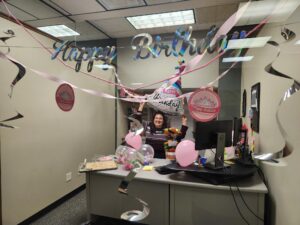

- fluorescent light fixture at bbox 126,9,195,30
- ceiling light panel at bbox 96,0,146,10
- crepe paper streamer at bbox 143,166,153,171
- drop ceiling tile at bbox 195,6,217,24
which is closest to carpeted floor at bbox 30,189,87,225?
crepe paper streamer at bbox 143,166,153,171

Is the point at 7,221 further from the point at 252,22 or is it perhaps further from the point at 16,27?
the point at 252,22

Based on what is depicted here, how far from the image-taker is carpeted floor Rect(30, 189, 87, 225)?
2.48m

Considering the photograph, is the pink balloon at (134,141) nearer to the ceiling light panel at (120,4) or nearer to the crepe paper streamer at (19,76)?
the crepe paper streamer at (19,76)

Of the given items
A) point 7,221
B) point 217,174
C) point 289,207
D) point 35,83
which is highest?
point 35,83

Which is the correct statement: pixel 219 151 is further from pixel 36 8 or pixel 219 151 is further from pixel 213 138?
pixel 36 8

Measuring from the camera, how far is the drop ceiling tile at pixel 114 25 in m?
3.25

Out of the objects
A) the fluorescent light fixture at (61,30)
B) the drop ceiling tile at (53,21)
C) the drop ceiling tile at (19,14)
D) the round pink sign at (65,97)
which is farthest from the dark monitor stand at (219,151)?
the drop ceiling tile at (19,14)

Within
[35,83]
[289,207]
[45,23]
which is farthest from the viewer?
[45,23]

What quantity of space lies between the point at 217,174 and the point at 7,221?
87.1 inches

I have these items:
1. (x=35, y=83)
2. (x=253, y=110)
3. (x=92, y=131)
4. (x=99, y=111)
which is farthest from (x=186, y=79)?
(x=35, y=83)

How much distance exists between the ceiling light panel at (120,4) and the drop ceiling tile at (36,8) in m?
0.80

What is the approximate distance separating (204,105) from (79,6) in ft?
7.41

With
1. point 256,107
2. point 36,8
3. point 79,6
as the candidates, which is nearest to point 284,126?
point 256,107

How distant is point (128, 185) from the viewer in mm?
2209
